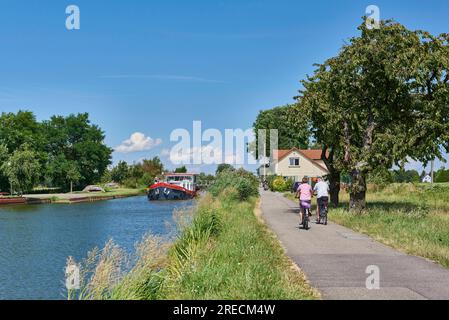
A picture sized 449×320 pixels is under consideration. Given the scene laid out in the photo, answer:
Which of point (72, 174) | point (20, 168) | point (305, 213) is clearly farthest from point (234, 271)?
point (72, 174)

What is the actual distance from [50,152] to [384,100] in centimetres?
8008

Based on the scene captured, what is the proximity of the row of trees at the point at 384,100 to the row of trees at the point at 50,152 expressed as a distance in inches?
2169

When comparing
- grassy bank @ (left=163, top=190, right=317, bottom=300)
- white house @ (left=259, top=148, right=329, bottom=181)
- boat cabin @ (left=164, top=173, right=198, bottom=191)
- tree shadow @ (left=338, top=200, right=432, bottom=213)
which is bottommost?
grassy bank @ (left=163, top=190, right=317, bottom=300)

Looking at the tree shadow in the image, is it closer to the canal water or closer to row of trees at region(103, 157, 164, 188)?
the canal water

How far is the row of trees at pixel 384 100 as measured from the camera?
77.7 ft

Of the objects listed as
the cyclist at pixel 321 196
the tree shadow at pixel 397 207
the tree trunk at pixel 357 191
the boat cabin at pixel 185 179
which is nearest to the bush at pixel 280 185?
the boat cabin at pixel 185 179

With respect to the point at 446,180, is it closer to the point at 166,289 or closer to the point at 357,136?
the point at 357,136

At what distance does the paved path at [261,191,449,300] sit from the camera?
8852 mm

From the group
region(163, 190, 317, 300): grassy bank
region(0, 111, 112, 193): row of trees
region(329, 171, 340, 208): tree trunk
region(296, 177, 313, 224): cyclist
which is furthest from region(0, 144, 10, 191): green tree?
region(163, 190, 317, 300): grassy bank

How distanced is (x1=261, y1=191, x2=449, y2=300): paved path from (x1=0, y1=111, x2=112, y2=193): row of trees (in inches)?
2454

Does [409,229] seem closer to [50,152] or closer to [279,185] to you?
[279,185]

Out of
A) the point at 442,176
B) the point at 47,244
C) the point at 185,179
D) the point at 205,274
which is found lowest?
the point at 47,244

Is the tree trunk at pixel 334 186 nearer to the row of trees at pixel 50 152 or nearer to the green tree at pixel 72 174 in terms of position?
the row of trees at pixel 50 152

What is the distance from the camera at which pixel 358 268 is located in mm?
11227
